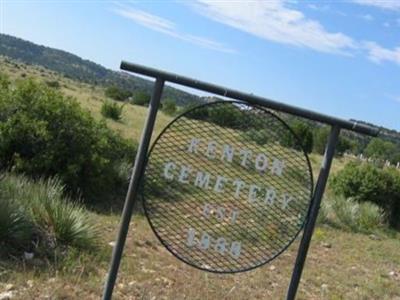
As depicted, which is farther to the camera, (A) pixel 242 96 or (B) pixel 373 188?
(B) pixel 373 188

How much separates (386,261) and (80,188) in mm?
4605

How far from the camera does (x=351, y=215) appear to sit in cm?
1167

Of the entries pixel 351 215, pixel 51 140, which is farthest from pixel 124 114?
pixel 51 140

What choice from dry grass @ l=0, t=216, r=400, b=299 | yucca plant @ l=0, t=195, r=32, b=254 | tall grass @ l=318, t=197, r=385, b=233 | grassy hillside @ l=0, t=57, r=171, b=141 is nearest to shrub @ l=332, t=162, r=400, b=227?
tall grass @ l=318, t=197, r=385, b=233

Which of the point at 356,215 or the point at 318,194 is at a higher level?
the point at 318,194

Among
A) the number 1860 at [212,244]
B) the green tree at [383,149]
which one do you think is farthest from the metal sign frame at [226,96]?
the green tree at [383,149]

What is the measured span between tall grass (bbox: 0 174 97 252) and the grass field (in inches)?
8.2

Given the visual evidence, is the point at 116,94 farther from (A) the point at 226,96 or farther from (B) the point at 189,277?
(A) the point at 226,96

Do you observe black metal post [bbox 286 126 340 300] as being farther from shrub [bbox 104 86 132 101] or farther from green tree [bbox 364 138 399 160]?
green tree [bbox 364 138 399 160]

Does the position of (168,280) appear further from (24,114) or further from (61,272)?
(24,114)

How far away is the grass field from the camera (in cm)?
477

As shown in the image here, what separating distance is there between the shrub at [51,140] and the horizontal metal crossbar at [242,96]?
4.39m

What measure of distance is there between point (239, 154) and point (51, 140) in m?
5.07

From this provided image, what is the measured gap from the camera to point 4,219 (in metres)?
5.29
